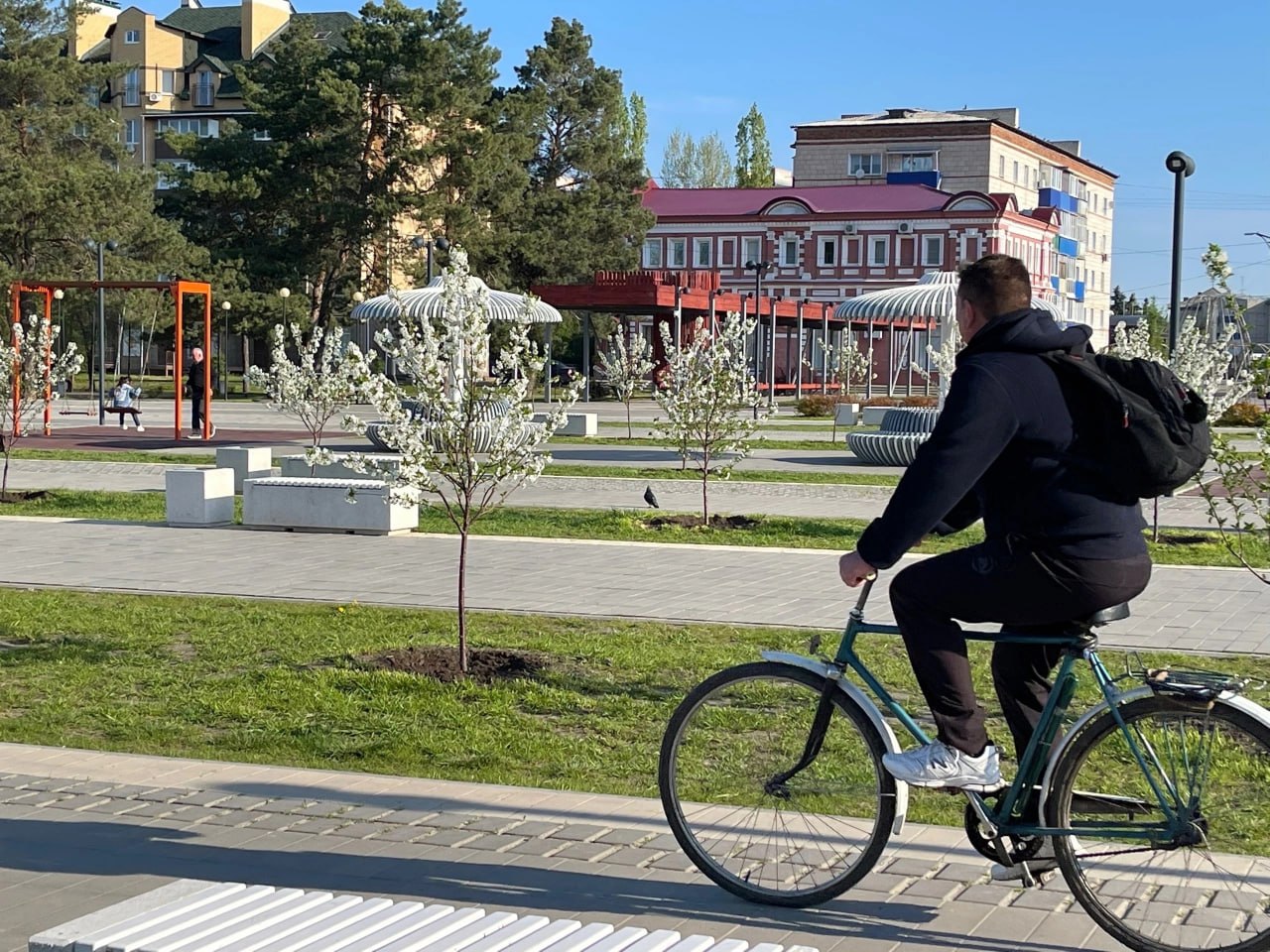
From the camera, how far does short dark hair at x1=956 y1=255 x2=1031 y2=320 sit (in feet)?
15.1

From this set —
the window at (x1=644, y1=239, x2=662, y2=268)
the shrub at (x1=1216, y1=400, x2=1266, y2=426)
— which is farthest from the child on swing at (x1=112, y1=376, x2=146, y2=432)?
the window at (x1=644, y1=239, x2=662, y2=268)

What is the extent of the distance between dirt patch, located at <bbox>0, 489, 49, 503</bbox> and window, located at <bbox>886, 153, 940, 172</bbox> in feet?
283

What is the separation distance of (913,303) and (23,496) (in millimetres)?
15053

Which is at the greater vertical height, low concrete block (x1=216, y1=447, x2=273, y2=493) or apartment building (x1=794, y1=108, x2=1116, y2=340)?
apartment building (x1=794, y1=108, x2=1116, y2=340)

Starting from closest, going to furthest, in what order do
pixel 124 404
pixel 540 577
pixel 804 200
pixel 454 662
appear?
pixel 454 662
pixel 540 577
pixel 124 404
pixel 804 200

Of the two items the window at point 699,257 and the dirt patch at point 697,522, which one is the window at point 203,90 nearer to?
the window at point 699,257

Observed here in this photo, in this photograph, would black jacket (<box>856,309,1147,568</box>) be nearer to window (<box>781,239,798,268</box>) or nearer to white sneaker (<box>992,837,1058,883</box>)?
white sneaker (<box>992,837,1058,883</box>)

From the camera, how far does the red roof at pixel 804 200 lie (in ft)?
273

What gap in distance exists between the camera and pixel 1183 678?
4379 millimetres

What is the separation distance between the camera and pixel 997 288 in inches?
181

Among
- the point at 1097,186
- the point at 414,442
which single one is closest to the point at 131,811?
the point at 414,442

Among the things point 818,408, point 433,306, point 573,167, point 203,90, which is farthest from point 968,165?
point 433,306

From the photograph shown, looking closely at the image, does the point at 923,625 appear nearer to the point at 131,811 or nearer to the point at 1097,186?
the point at 131,811

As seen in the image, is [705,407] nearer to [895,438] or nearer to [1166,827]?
[895,438]
